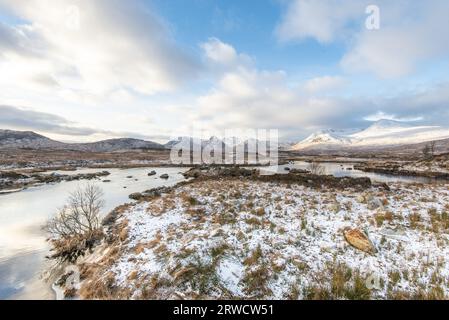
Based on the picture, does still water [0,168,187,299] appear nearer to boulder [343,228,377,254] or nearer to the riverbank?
the riverbank

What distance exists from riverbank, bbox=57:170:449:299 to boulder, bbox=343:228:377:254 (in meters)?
0.06

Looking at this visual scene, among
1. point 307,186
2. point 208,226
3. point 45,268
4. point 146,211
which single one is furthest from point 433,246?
point 45,268

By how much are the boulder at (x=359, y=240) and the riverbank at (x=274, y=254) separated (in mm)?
57

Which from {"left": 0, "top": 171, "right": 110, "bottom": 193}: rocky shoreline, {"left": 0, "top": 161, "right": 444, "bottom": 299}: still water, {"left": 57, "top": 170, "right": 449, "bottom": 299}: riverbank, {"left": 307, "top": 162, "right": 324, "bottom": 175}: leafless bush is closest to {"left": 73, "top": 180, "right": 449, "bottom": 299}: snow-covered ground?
{"left": 57, "top": 170, "right": 449, "bottom": 299}: riverbank

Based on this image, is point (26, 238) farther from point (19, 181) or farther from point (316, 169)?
point (316, 169)

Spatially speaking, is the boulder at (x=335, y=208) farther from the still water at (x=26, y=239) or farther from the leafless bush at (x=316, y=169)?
the leafless bush at (x=316, y=169)

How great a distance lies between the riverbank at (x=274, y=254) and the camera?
694 cm

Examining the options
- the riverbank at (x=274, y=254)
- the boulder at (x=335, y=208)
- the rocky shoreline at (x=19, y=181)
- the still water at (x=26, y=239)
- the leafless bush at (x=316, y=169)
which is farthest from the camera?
the leafless bush at (x=316, y=169)

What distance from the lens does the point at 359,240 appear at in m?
8.90

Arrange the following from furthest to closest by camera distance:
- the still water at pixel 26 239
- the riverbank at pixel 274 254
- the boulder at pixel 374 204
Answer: the boulder at pixel 374 204 → the still water at pixel 26 239 → the riverbank at pixel 274 254

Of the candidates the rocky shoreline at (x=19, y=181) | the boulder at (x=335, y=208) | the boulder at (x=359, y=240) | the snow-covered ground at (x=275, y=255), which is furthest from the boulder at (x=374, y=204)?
the rocky shoreline at (x=19, y=181)

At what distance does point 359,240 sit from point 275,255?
3.47 metres

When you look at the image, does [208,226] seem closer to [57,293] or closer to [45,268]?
[57,293]
